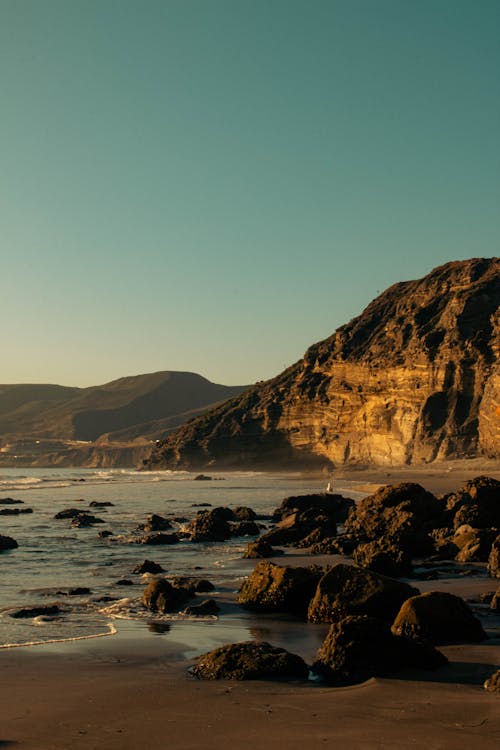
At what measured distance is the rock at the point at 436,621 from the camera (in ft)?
33.7

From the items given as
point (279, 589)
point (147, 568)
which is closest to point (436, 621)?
point (279, 589)

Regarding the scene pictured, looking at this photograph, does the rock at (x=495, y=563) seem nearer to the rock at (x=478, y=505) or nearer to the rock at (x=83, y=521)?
the rock at (x=478, y=505)

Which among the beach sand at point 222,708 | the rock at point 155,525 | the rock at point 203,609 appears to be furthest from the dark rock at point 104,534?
the beach sand at point 222,708

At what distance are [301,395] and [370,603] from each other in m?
86.1

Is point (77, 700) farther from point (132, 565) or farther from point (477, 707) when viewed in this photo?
point (132, 565)

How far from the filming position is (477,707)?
23.7ft

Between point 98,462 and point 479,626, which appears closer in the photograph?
point 479,626

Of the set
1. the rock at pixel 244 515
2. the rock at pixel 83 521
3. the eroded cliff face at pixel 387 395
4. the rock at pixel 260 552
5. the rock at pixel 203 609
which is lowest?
the rock at pixel 83 521

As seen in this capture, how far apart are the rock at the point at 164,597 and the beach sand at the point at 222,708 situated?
Result: 11.2 feet

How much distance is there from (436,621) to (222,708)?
13.5ft

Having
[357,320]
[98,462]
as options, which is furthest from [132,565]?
[98,462]

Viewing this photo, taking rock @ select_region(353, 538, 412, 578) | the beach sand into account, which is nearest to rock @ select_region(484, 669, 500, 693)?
the beach sand

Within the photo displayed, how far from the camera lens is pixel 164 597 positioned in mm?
13586

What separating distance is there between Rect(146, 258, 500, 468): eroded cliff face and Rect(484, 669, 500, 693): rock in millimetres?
58104
